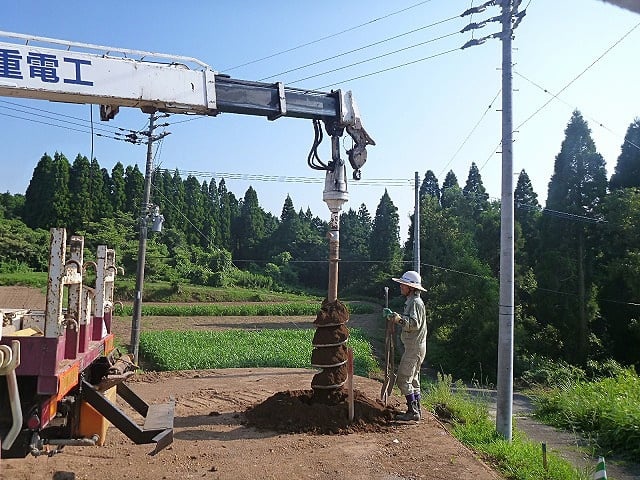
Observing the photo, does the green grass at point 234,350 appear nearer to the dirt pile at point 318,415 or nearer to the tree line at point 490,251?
the tree line at point 490,251

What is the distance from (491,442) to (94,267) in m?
5.40

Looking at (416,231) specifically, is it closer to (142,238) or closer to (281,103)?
(142,238)

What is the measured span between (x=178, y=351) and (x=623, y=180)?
76.0 ft

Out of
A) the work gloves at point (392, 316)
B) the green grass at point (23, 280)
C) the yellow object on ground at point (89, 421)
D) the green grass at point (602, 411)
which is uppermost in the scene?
the work gloves at point (392, 316)

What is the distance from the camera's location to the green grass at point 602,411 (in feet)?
28.1

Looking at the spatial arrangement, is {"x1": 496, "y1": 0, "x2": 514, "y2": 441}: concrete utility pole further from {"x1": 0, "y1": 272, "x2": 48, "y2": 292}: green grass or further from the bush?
{"x1": 0, "y1": 272, "x2": 48, "y2": 292}: green grass

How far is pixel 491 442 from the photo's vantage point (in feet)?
25.4

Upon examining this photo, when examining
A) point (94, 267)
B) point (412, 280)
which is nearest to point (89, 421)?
point (94, 267)

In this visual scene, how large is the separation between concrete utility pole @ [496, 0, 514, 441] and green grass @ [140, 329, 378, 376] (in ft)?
→ 29.2

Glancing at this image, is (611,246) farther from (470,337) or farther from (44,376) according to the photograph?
(44,376)

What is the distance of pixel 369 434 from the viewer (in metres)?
7.61

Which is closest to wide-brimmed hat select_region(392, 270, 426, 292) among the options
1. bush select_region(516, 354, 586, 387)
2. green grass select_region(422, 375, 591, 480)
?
green grass select_region(422, 375, 591, 480)

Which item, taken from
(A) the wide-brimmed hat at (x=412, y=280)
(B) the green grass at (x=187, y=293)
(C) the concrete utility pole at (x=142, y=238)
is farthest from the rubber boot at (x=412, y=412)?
(B) the green grass at (x=187, y=293)

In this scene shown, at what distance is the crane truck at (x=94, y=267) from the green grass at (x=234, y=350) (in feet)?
29.2
